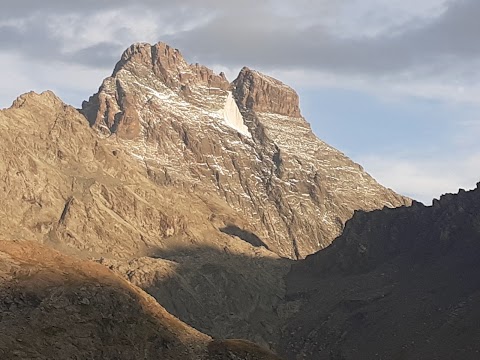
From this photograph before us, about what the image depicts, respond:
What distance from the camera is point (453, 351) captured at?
7569 inches

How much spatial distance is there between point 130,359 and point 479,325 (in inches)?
5154

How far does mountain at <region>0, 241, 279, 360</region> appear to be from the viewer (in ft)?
277

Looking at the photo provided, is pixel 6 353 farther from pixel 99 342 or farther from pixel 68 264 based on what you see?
pixel 68 264

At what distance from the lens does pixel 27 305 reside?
8775 cm

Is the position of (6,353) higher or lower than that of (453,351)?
lower

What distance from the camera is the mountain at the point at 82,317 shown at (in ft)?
277

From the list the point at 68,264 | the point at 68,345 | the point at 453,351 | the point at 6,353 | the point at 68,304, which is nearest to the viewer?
the point at 6,353

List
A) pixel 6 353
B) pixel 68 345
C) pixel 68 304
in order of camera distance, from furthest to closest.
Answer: pixel 68 304 < pixel 68 345 < pixel 6 353

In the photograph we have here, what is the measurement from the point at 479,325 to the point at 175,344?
410ft

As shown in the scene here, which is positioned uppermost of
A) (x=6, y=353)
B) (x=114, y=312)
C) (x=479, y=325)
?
(x=479, y=325)

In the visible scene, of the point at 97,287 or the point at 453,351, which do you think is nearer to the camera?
the point at 97,287

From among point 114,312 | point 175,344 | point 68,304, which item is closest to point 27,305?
point 68,304

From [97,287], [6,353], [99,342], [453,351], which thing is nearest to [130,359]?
[99,342]

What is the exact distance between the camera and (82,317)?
89938 mm
